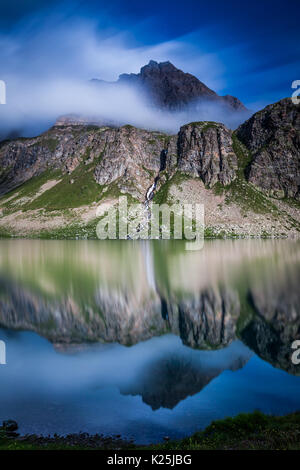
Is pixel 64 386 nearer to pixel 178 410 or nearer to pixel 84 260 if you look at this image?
pixel 178 410

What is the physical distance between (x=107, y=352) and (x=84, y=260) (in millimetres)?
64572

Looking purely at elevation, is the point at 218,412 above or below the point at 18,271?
below

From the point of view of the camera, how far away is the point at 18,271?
Answer: 81.0 meters

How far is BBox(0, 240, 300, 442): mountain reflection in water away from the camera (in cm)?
2270

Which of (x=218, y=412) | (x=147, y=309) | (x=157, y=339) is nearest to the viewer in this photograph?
(x=218, y=412)

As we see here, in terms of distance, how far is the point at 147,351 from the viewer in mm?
33594

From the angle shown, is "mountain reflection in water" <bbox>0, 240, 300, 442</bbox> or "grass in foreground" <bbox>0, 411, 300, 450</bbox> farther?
"mountain reflection in water" <bbox>0, 240, 300, 442</bbox>

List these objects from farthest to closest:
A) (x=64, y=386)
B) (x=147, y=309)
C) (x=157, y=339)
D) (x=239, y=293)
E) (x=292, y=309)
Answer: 1. (x=239, y=293)
2. (x=147, y=309)
3. (x=292, y=309)
4. (x=157, y=339)
5. (x=64, y=386)

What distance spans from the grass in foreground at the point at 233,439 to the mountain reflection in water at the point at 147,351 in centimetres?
185

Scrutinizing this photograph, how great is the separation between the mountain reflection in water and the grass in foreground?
73.0 inches

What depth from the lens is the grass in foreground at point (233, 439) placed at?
15969 mm

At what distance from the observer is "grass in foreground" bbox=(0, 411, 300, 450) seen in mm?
15969

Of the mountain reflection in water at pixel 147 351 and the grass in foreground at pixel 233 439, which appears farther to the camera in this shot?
the mountain reflection in water at pixel 147 351
